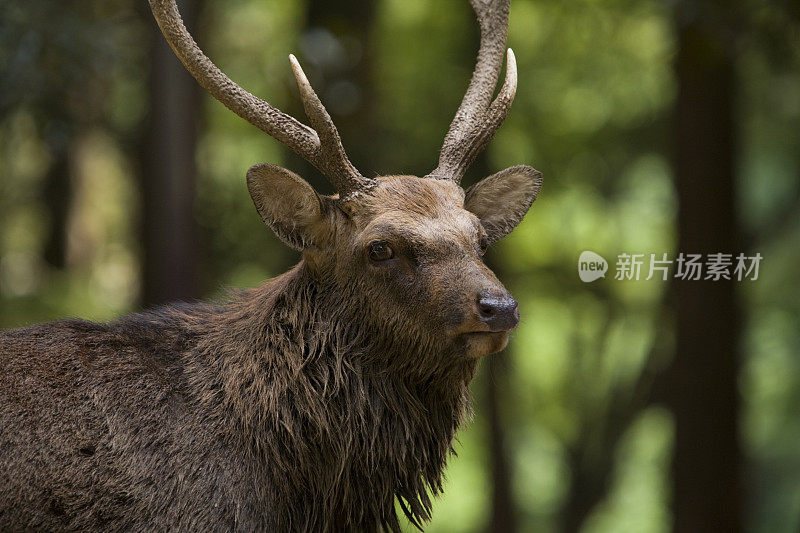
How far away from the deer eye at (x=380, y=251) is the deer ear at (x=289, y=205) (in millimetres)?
351

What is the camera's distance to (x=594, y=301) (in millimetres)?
17172

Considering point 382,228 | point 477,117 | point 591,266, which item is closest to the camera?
point 382,228

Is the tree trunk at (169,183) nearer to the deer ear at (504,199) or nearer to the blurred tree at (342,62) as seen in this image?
the blurred tree at (342,62)

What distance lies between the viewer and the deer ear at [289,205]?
509 cm

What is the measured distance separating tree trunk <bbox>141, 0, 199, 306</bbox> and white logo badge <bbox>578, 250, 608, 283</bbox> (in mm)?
6507

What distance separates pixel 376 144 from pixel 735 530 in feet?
20.8

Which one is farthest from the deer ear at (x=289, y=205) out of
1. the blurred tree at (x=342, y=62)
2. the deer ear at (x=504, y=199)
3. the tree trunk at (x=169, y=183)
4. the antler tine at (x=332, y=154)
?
the blurred tree at (x=342, y=62)

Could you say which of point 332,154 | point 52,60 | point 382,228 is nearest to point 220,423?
point 382,228

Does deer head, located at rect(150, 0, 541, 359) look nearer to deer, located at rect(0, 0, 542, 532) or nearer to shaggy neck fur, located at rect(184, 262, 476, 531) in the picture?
deer, located at rect(0, 0, 542, 532)

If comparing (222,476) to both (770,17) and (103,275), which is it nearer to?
(770,17)

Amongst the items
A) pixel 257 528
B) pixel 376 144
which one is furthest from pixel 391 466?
pixel 376 144

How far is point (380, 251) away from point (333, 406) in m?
0.86

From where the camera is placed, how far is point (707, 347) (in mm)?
10633

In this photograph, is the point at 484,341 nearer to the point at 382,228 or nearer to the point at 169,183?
the point at 382,228
